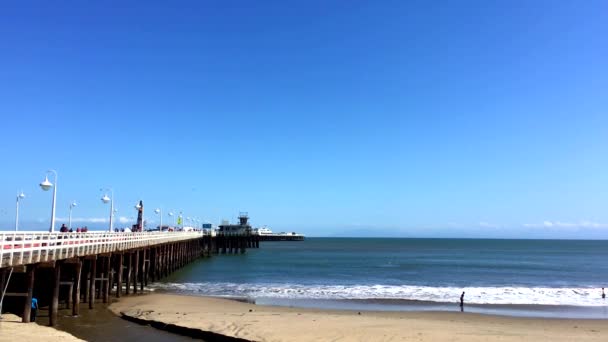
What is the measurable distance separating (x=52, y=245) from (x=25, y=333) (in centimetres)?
528

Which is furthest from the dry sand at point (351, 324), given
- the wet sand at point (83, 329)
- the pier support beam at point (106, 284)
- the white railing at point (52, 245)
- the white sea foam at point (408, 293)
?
the white sea foam at point (408, 293)

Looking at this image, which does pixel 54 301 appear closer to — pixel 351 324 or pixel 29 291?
pixel 29 291

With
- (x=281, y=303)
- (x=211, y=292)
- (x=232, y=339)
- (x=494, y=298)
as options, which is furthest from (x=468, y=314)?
(x=211, y=292)

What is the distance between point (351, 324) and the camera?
61.7 feet

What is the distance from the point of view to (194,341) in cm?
1593

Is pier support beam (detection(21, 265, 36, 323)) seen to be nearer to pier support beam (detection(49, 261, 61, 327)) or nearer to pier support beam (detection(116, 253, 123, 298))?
pier support beam (detection(49, 261, 61, 327))

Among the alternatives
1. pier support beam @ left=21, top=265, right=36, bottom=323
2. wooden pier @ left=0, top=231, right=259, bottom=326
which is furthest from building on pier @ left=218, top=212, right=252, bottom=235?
pier support beam @ left=21, top=265, right=36, bottom=323

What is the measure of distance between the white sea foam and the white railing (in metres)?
6.45

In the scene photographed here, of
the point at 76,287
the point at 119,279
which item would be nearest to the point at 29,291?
the point at 76,287

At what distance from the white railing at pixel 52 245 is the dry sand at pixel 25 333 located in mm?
1825

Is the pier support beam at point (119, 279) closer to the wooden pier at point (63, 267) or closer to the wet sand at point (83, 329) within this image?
the wooden pier at point (63, 267)

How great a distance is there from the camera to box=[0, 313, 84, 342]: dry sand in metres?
13.3

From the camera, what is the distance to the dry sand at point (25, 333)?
13273 millimetres

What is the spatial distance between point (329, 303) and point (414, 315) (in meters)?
5.57
